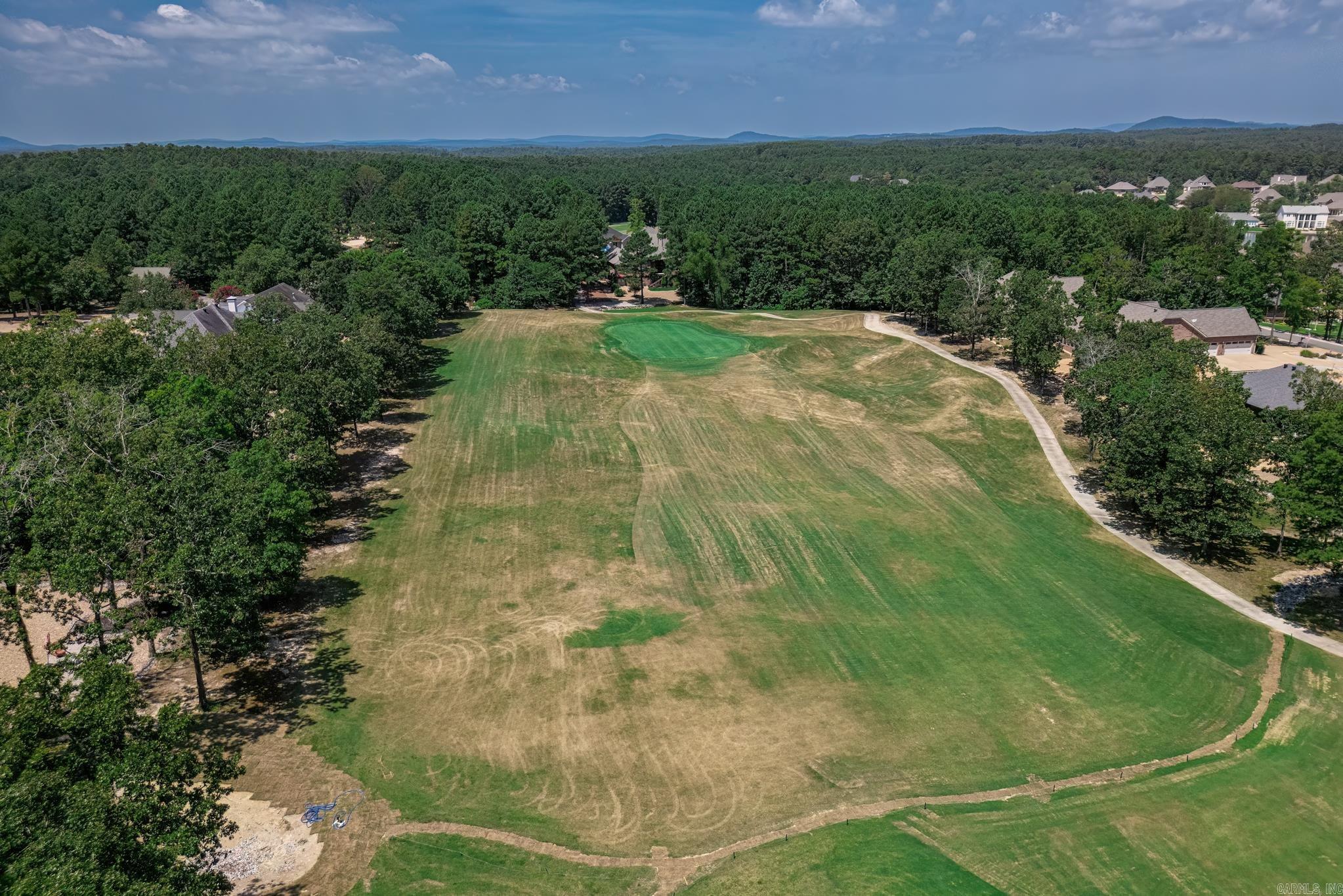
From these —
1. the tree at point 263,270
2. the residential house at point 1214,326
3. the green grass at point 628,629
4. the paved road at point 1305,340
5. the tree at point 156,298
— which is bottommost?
the green grass at point 628,629

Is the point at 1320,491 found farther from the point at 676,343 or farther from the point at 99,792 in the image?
the point at 676,343

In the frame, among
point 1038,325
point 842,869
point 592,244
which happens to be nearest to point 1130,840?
point 842,869

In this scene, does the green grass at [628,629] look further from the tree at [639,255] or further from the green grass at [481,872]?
the tree at [639,255]

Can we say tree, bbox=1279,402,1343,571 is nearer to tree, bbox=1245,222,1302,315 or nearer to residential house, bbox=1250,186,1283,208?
tree, bbox=1245,222,1302,315

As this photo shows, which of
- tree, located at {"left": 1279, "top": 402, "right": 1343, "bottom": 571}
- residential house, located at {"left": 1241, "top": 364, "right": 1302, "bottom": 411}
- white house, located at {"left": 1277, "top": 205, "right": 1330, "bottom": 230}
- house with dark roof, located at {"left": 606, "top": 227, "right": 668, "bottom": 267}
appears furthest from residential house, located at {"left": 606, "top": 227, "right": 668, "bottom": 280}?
white house, located at {"left": 1277, "top": 205, "right": 1330, "bottom": 230}

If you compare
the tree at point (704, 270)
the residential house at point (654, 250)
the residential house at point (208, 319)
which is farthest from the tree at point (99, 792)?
the residential house at point (654, 250)
